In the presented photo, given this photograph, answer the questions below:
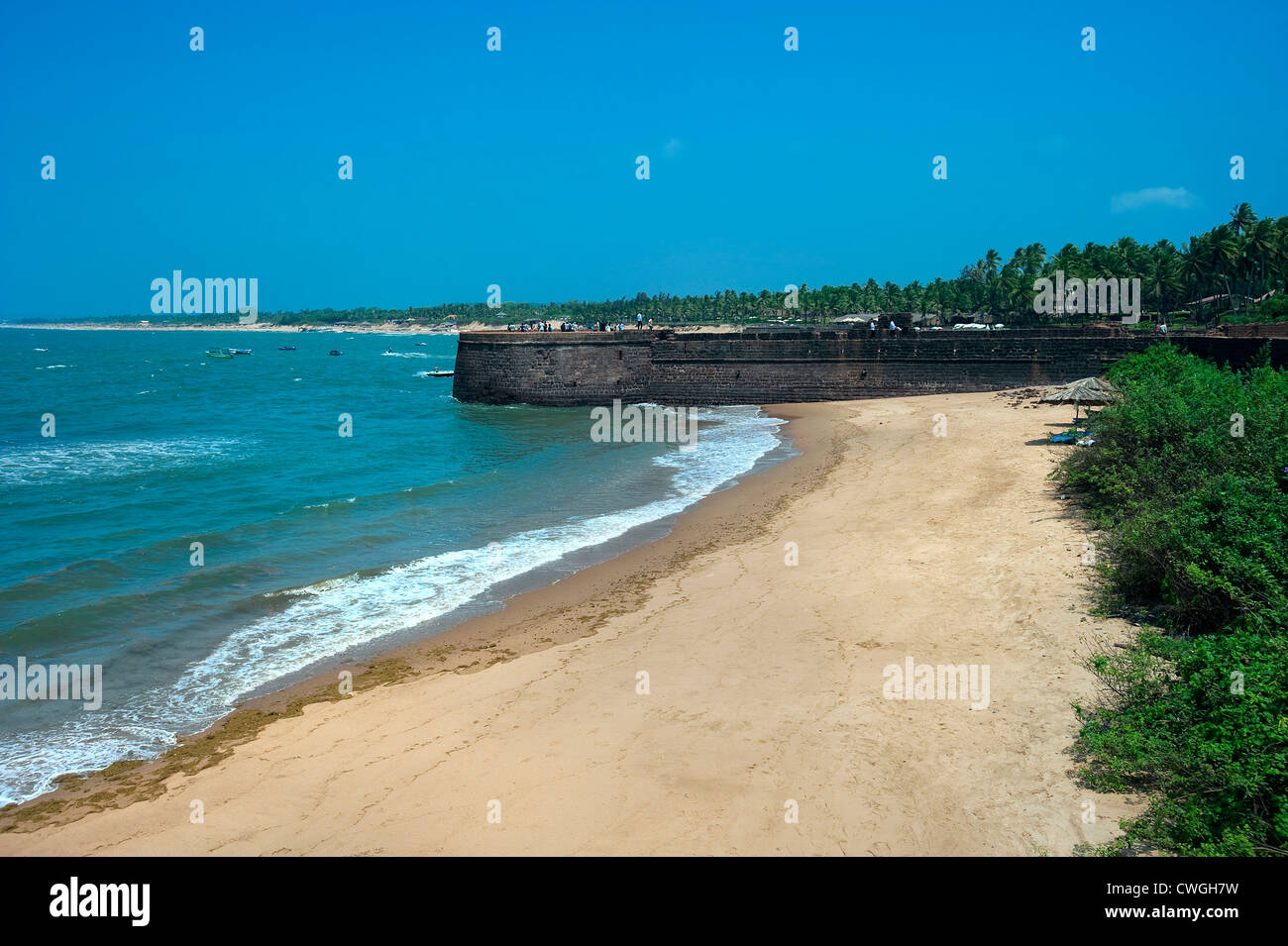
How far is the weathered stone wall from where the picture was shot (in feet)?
122

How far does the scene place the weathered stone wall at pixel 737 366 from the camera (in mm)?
37219

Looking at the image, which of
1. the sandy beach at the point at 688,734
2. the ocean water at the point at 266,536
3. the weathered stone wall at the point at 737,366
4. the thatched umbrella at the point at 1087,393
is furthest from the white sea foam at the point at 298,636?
the weathered stone wall at the point at 737,366

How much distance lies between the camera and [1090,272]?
59188mm

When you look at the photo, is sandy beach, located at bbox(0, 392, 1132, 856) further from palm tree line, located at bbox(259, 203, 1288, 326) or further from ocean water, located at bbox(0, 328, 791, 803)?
palm tree line, located at bbox(259, 203, 1288, 326)

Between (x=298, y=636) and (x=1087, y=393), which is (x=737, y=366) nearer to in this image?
(x=1087, y=393)

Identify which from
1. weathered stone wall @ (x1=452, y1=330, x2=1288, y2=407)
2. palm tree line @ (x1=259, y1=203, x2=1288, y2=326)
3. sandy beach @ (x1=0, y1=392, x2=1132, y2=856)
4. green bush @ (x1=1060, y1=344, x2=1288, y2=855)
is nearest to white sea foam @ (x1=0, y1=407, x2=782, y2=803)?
sandy beach @ (x1=0, y1=392, x2=1132, y2=856)

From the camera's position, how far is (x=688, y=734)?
8.11 meters

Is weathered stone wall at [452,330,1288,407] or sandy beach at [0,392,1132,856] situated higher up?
weathered stone wall at [452,330,1288,407]

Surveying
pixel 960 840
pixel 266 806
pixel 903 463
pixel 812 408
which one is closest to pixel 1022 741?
pixel 960 840

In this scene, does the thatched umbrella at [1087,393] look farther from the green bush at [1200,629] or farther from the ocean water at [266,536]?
the ocean water at [266,536]

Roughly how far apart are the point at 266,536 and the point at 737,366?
27.5 meters

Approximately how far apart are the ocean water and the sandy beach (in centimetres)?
113
